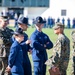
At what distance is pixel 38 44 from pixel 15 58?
1319 millimetres

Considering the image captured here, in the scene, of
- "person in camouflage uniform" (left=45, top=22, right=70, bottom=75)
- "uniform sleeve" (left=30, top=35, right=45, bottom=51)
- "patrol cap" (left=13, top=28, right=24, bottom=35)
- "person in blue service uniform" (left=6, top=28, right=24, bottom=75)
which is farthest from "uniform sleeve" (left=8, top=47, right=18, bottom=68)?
"uniform sleeve" (left=30, top=35, right=45, bottom=51)

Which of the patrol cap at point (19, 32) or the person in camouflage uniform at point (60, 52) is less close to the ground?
the patrol cap at point (19, 32)

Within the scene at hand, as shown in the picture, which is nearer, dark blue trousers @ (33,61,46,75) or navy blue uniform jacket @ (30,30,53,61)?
navy blue uniform jacket @ (30,30,53,61)

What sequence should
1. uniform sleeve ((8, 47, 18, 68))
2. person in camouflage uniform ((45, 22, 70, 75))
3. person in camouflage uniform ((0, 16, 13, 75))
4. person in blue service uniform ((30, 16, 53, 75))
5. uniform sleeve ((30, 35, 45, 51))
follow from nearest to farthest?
uniform sleeve ((8, 47, 18, 68)) < person in camouflage uniform ((0, 16, 13, 75)) < person in camouflage uniform ((45, 22, 70, 75)) < uniform sleeve ((30, 35, 45, 51)) < person in blue service uniform ((30, 16, 53, 75))

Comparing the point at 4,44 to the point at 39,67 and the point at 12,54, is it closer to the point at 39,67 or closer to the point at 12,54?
the point at 12,54

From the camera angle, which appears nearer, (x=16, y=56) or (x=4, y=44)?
(x=16, y=56)

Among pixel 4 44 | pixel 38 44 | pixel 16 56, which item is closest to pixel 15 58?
pixel 16 56

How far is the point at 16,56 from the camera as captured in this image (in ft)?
26.0

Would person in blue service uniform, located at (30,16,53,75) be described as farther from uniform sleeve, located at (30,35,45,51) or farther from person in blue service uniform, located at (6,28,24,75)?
person in blue service uniform, located at (6,28,24,75)

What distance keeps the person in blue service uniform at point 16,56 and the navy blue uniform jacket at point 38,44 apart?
1.15 metres

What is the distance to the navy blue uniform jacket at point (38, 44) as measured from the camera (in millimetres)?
9125

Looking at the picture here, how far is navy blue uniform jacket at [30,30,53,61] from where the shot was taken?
29.9ft

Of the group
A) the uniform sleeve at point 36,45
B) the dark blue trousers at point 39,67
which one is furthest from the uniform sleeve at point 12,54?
the dark blue trousers at point 39,67

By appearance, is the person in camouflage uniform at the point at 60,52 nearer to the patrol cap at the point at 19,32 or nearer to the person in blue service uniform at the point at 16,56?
the person in blue service uniform at the point at 16,56
